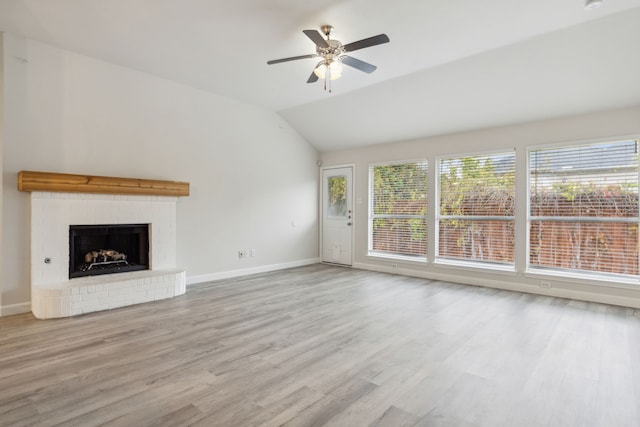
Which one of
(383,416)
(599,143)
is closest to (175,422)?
(383,416)

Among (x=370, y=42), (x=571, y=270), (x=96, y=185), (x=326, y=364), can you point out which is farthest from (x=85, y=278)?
(x=571, y=270)

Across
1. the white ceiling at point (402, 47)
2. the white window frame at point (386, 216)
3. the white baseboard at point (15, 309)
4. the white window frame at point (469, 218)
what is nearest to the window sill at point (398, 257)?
the white window frame at point (386, 216)

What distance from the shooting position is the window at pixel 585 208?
169 inches

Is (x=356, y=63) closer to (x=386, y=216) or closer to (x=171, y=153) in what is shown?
(x=171, y=153)

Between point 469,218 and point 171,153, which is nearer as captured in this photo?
point 171,153

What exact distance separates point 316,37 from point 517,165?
12.0ft

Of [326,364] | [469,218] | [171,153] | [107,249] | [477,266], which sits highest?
[171,153]

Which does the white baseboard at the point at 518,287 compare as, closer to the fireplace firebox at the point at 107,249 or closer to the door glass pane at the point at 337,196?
the door glass pane at the point at 337,196

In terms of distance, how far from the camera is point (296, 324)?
346 cm

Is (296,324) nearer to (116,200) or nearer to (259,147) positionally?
(116,200)

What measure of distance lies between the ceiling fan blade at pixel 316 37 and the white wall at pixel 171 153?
282cm

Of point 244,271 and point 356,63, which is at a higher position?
point 356,63

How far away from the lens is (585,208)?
456 cm

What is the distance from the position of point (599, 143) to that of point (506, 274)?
2146 mm
